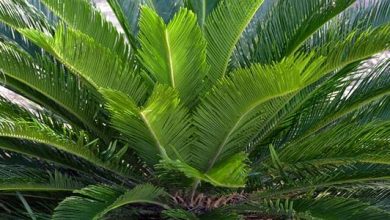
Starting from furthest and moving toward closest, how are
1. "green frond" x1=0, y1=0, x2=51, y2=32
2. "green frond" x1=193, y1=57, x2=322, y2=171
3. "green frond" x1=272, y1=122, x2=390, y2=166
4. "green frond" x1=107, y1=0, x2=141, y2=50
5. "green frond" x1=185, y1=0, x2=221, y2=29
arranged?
"green frond" x1=185, y1=0, x2=221, y2=29 → "green frond" x1=107, y1=0, x2=141, y2=50 → "green frond" x1=0, y1=0, x2=51, y2=32 → "green frond" x1=272, y1=122, x2=390, y2=166 → "green frond" x1=193, y1=57, x2=322, y2=171

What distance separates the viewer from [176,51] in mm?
2146

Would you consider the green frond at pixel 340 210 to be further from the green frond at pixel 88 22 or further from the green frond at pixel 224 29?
the green frond at pixel 88 22

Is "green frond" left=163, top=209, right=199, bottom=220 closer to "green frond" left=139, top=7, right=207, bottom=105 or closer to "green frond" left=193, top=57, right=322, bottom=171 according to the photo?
"green frond" left=193, top=57, right=322, bottom=171

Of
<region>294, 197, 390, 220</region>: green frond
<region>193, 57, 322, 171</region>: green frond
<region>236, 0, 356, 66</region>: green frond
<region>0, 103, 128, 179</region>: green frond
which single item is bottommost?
<region>294, 197, 390, 220</region>: green frond

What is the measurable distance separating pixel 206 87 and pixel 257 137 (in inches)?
12.4

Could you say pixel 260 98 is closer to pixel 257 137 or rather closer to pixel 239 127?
pixel 239 127

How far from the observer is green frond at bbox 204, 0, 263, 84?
2225mm

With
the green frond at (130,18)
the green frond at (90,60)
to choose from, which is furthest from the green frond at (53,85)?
the green frond at (130,18)

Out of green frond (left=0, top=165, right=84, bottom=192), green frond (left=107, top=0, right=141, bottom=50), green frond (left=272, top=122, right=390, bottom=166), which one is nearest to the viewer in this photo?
green frond (left=272, top=122, right=390, bottom=166)

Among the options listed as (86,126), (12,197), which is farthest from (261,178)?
(12,197)

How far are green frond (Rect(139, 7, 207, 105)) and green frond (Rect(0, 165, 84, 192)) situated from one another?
0.53 metres

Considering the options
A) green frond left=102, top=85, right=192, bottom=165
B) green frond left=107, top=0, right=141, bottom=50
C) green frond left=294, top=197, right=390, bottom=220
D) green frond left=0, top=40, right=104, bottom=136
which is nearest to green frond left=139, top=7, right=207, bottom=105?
green frond left=102, top=85, right=192, bottom=165

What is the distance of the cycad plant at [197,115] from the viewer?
→ 82.0 inches

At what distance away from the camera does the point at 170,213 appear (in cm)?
225
